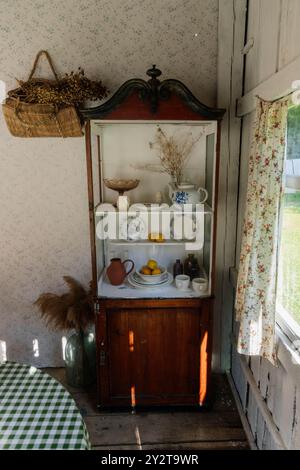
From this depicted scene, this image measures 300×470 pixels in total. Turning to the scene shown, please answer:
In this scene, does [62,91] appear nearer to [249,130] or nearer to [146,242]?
[146,242]

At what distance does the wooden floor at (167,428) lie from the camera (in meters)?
2.02

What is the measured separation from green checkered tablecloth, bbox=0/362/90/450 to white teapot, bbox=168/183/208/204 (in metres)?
1.23

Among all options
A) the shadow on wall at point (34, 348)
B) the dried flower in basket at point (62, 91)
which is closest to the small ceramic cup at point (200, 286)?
the shadow on wall at point (34, 348)

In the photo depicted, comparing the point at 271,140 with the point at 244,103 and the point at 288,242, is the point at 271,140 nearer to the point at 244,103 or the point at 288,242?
the point at 288,242

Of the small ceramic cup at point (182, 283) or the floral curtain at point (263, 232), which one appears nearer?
the floral curtain at point (263, 232)

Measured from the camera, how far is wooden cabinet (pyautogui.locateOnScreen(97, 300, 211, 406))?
2080 millimetres

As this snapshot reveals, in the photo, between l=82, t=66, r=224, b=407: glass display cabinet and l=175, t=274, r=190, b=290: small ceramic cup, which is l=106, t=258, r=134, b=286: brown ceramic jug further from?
l=175, t=274, r=190, b=290: small ceramic cup

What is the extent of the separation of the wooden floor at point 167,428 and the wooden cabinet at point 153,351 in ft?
0.31

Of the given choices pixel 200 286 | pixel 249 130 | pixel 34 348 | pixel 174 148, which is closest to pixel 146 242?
pixel 200 286

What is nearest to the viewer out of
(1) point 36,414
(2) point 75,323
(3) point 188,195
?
(1) point 36,414

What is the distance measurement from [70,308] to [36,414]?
1062 millimetres

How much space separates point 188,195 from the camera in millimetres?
2082

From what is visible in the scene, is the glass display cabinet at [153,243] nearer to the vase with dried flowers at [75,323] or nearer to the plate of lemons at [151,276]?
the plate of lemons at [151,276]

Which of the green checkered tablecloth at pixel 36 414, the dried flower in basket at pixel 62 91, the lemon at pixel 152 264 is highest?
the dried flower in basket at pixel 62 91
